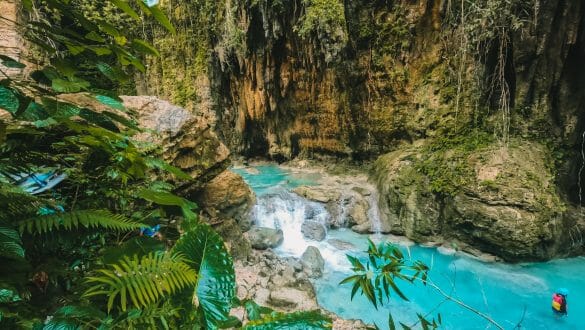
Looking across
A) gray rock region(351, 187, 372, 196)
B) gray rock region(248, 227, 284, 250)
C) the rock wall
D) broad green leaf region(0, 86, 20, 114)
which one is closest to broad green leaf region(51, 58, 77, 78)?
broad green leaf region(0, 86, 20, 114)

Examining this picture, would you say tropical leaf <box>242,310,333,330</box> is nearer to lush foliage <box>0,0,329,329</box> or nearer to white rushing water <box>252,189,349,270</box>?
lush foliage <box>0,0,329,329</box>

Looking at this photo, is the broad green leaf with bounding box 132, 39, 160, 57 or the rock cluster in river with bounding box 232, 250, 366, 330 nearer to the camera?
the broad green leaf with bounding box 132, 39, 160, 57

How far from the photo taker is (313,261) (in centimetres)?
526

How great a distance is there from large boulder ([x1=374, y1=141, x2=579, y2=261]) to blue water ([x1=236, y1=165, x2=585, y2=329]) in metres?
0.32

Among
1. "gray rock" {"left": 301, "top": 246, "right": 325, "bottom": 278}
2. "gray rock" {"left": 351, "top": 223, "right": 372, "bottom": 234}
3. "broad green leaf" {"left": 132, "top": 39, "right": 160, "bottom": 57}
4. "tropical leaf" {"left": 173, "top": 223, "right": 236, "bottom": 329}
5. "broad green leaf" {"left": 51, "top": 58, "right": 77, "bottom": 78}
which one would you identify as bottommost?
"gray rock" {"left": 301, "top": 246, "right": 325, "bottom": 278}

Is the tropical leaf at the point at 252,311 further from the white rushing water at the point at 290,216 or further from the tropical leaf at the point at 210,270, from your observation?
the white rushing water at the point at 290,216

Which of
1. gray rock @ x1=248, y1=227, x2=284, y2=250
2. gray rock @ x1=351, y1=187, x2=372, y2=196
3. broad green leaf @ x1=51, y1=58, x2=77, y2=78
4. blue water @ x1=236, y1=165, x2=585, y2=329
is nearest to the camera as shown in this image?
broad green leaf @ x1=51, y1=58, x2=77, y2=78

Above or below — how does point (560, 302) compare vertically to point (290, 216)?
below

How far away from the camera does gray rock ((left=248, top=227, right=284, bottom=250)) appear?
18.9ft

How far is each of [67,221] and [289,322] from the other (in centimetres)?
63

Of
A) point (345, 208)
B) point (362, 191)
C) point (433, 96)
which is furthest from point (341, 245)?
point (433, 96)

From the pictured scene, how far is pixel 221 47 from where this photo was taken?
10.9 metres

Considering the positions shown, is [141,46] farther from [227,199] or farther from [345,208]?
[345,208]

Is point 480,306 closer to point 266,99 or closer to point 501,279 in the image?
point 501,279
